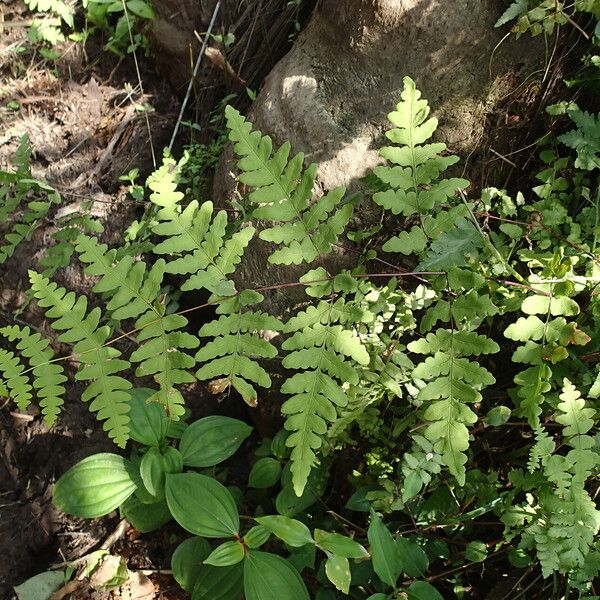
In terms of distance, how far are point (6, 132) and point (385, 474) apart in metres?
2.89

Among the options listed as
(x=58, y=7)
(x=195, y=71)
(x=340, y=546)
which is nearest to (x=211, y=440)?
(x=340, y=546)

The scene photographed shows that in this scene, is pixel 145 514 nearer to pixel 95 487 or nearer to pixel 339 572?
pixel 95 487

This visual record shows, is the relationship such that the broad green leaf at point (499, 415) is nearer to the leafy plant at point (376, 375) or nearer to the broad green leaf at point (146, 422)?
the leafy plant at point (376, 375)

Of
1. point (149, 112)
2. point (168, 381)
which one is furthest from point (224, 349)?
point (149, 112)

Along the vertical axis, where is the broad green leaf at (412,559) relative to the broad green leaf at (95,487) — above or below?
below

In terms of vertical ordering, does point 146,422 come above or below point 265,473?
above

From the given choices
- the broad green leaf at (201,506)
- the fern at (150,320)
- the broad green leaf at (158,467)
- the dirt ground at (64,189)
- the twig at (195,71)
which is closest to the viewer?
the fern at (150,320)

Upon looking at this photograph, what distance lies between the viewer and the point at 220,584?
7.81ft

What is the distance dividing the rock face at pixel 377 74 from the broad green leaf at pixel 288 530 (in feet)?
4.40

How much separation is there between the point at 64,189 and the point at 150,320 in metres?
1.77

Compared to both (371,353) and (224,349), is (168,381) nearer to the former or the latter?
(224,349)

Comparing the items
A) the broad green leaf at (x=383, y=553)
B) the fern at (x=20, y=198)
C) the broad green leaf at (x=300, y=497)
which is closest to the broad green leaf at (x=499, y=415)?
the broad green leaf at (x=383, y=553)

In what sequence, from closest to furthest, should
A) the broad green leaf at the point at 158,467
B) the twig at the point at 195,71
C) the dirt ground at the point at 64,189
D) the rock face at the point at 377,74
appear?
the rock face at the point at 377,74 → the broad green leaf at the point at 158,467 → the dirt ground at the point at 64,189 → the twig at the point at 195,71

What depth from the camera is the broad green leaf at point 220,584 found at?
2.36 m
